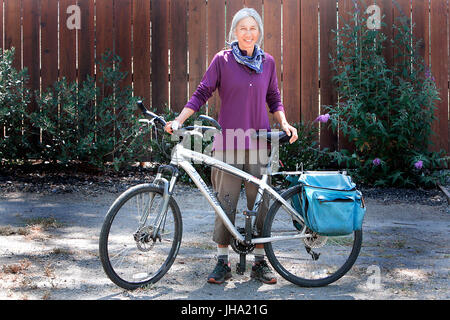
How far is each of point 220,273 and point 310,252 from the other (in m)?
0.60

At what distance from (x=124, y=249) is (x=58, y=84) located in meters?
4.19

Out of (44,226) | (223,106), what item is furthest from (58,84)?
(223,106)

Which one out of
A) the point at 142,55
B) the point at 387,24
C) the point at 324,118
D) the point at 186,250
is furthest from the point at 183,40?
the point at 186,250

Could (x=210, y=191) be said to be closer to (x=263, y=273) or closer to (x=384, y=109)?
(x=263, y=273)

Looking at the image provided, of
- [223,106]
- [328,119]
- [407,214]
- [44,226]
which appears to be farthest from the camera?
[328,119]

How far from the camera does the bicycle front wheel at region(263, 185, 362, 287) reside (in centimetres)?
367

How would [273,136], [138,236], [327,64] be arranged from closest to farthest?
[138,236], [273,136], [327,64]

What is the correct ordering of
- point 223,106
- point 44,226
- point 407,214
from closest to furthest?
point 223,106
point 44,226
point 407,214

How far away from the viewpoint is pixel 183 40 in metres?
7.60

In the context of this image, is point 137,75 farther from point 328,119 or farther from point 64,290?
point 64,290

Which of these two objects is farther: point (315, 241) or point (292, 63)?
point (292, 63)

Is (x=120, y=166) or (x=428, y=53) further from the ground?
(x=428, y=53)

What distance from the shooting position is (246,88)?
367cm

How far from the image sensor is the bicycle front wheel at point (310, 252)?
367cm
